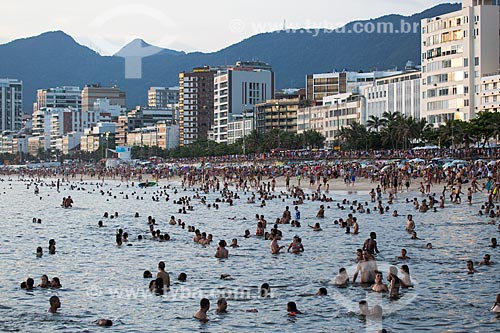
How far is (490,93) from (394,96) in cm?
3025

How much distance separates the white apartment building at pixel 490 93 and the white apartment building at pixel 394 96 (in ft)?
50.7

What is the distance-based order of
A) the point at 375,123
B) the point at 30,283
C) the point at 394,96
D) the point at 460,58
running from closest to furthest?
1. the point at 30,283
2. the point at 460,58
3. the point at 375,123
4. the point at 394,96

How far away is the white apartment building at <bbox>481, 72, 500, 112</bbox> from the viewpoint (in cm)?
9762

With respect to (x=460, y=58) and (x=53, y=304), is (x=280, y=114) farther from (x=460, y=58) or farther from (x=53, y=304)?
(x=53, y=304)

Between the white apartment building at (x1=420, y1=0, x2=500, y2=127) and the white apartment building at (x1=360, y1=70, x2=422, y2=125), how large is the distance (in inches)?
259

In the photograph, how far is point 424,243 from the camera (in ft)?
124

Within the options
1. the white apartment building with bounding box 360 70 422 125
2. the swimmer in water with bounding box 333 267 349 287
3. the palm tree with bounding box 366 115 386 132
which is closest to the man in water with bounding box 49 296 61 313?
the swimmer in water with bounding box 333 267 349 287

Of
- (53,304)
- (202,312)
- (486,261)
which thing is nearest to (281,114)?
(486,261)

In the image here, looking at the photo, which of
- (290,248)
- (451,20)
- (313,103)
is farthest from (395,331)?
(313,103)

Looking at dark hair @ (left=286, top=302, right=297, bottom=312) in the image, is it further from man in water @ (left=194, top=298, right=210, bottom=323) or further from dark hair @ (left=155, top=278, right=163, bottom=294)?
dark hair @ (left=155, top=278, right=163, bottom=294)

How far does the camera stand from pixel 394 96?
129 meters

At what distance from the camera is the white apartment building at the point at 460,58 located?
104 meters

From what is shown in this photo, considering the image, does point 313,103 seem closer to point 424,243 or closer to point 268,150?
point 268,150

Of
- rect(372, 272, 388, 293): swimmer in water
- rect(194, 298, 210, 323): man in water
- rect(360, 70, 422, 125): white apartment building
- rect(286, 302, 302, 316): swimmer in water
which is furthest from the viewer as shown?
rect(360, 70, 422, 125): white apartment building
